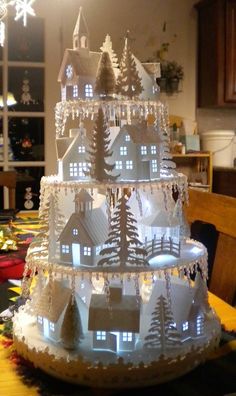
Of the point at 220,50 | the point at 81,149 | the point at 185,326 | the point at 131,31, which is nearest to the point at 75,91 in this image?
the point at 81,149

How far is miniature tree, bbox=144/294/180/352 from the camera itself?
0.91 metres

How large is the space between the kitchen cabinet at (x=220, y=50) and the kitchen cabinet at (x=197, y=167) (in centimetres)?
44

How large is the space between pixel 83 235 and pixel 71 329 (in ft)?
0.60

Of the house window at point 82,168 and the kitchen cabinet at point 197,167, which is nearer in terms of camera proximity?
the house window at point 82,168

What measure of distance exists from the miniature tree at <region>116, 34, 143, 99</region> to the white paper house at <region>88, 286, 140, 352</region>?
1.44ft

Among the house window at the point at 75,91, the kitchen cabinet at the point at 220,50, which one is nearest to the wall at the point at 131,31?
the kitchen cabinet at the point at 220,50

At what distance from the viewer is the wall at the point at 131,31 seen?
3648mm

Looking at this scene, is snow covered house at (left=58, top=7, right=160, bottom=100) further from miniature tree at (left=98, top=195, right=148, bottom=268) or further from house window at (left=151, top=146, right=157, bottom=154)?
miniature tree at (left=98, top=195, right=148, bottom=268)

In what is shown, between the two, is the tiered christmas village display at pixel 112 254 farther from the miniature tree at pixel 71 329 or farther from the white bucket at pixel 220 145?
the white bucket at pixel 220 145

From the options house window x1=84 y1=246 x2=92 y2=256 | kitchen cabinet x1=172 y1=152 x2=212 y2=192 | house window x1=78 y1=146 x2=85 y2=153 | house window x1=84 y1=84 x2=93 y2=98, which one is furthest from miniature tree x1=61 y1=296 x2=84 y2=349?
kitchen cabinet x1=172 y1=152 x2=212 y2=192

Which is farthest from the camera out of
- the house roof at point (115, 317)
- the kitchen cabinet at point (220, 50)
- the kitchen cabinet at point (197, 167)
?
the kitchen cabinet at point (197, 167)

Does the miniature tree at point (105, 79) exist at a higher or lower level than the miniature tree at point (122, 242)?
higher

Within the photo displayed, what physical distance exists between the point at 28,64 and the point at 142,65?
2.73 m

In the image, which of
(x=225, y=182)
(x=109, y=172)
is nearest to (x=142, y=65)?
(x=109, y=172)
